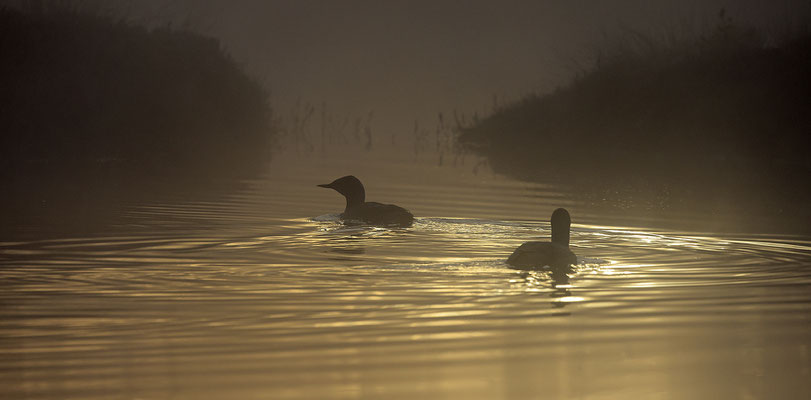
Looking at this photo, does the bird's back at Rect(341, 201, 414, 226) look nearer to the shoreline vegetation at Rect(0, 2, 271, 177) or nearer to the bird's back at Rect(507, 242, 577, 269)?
the bird's back at Rect(507, 242, 577, 269)

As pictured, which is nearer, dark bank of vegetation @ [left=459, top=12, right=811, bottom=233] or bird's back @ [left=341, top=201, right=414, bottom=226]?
bird's back @ [left=341, top=201, right=414, bottom=226]

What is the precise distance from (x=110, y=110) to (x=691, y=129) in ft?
47.9

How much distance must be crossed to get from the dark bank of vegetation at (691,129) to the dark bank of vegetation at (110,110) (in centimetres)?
789

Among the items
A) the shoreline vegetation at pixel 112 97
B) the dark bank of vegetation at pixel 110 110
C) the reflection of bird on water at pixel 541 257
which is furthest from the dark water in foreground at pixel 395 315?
the shoreline vegetation at pixel 112 97

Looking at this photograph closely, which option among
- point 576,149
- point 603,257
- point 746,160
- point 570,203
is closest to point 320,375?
point 603,257

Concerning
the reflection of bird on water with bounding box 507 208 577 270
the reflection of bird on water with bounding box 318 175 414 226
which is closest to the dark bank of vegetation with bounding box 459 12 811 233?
the reflection of bird on water with bounding box 318 175 414 226

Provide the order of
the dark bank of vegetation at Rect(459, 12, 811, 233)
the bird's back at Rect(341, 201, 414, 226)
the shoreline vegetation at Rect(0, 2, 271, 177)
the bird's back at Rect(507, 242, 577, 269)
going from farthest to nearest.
→ the shoreline vegetation at Rect(0, 2, 271, 177) < the dark bank of vegetation at Rect(459, 12, 811, 233) < the bird's back at Rect(341, 201, 414, 226) < the bird's back at Rect(507, 242, 577, 269)

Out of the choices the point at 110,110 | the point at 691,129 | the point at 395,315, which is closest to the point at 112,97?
the point at 110,110

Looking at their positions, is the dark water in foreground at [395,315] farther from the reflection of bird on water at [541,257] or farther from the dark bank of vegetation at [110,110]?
the dark bank of vegetation at [110,110]

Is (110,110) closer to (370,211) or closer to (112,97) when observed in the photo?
(112,97)

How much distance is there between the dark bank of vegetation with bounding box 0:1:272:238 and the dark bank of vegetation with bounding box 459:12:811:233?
789cm

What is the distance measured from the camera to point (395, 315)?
6.71 meters

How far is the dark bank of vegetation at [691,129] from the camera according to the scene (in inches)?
762

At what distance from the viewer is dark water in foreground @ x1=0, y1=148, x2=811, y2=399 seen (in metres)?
5.17
